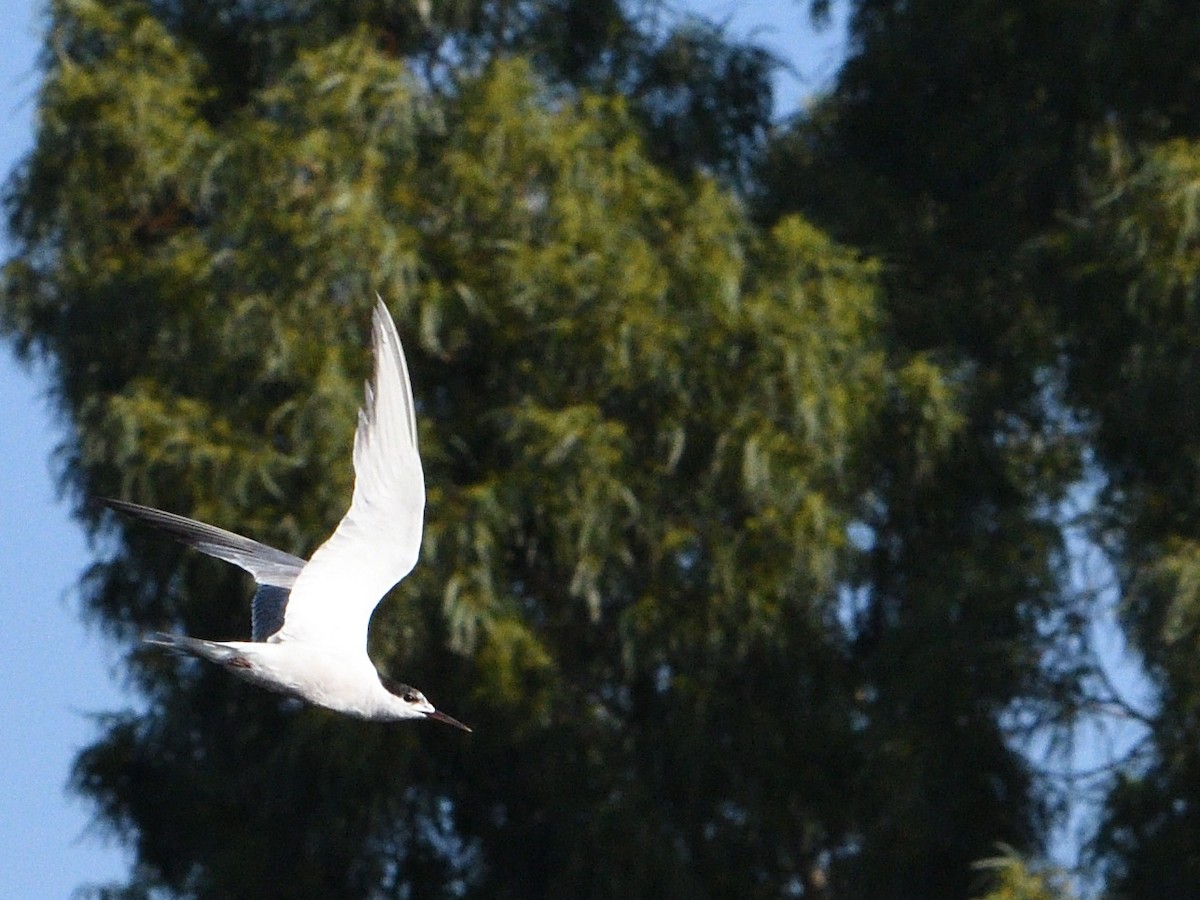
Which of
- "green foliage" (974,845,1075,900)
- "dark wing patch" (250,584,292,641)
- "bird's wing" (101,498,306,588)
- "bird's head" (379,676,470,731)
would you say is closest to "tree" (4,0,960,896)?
"green foliage" (974,845,1075,900)

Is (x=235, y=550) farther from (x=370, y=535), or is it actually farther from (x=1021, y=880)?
(x=1021, y=880)

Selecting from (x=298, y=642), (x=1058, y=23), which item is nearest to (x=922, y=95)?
(x=1058, y=23)

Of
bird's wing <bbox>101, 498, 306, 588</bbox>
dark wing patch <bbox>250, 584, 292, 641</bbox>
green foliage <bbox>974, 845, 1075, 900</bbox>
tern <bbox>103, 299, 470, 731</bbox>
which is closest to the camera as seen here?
tern <bbox>103, 299, 470, 731</bbox>

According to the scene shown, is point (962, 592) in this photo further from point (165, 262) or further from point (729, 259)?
point (165, 262)

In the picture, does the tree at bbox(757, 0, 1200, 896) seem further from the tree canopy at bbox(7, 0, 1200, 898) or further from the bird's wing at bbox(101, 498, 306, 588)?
the bird's wing at bbox(101, 498, 306, 588)

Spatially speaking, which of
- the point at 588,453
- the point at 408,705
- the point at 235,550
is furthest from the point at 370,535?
the point at 588,453

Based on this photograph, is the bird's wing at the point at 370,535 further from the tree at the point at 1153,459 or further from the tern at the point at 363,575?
the tree at the point at 1153,459

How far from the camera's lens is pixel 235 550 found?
7066 mm

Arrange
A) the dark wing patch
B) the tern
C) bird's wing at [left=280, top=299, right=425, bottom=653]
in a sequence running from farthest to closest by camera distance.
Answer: the dark wing patch, bird's wing at [left=280, top=299, right=425, bottom=653], the tern

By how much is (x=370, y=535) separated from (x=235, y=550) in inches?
32.1

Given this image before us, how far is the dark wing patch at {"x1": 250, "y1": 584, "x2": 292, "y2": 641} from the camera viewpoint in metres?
6.68

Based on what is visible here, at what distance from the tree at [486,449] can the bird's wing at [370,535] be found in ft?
7.67

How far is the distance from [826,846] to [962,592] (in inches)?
50.3

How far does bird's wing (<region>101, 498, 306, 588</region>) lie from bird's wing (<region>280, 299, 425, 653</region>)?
18.7 inches
